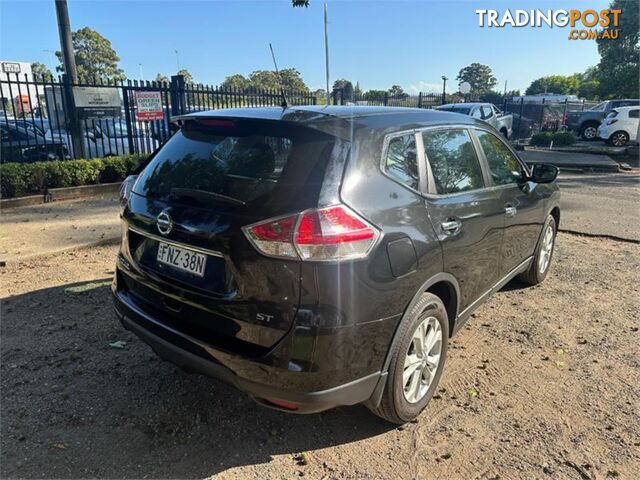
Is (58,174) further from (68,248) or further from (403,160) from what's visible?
(403,160)

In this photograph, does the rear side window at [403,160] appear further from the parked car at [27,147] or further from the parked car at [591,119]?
the parked car at [591,119]

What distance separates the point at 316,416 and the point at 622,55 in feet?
113

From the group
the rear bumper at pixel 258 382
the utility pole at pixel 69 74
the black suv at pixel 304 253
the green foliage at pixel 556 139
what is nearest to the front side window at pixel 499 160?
the black suv at pixel 304 253

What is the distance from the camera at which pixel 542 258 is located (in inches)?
191

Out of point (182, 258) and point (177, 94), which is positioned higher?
point (177, 94)

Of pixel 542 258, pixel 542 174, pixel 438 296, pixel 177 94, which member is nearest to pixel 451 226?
pixel 438 296

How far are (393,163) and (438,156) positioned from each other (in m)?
0.55

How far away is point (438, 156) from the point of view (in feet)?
9.79

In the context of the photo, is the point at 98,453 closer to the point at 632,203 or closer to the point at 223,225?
the point at 223,225

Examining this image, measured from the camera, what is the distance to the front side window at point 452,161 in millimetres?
2908

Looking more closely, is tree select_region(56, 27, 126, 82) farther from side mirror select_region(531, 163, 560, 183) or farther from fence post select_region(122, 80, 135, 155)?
side mirror select_region(531, 163, 560, 183)

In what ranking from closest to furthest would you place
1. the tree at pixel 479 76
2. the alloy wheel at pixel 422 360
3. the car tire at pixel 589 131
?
the alloy wheel at pixel 422 360
the car tire at pixel 589 131
the tree at pixel 479 76

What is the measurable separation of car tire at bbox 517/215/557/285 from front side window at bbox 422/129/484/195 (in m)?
1.68

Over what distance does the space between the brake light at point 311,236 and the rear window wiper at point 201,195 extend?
0.65 feet
